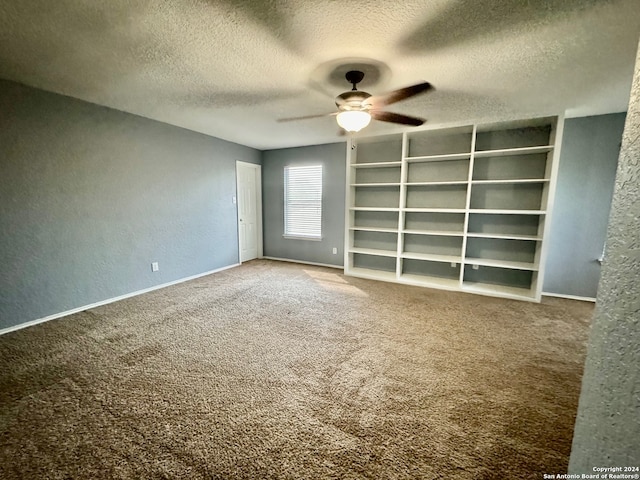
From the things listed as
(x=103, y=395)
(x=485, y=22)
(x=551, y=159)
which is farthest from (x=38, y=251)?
(x=551, y=159)

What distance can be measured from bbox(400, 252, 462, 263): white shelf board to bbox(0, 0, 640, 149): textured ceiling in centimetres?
204

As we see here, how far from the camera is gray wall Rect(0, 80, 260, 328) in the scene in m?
2.63

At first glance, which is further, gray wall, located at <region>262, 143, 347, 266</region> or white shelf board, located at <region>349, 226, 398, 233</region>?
gray wall, located at <region>262, 143, 347, 266</region>

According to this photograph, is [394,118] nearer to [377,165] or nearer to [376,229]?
[377,165]

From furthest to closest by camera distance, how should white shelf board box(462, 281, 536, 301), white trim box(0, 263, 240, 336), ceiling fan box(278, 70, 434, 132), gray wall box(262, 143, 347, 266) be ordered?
gray wall box(262, 143, 347, 266)
white shelf board box(462, 281, 536, 301)
white trim box(0, 263, 240, 336)
ceiling fan box(278, 70, 434, 132)

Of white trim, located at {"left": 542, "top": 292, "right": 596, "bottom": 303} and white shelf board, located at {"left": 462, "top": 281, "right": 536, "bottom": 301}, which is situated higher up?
white shelf board, located at {"left": 462, "top": 281, "right": 536, "bottom": 301}

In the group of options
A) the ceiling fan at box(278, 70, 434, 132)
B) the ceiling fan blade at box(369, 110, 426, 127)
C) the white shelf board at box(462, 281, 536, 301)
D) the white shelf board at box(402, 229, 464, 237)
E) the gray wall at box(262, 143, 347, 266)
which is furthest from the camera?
the gray wall at box(262, 143, 347, 266)

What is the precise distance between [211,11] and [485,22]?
1715 mm

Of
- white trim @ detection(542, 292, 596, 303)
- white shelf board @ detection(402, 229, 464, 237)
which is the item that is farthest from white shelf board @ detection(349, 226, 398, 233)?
white trim @ detection(542, 292, 596, 303)

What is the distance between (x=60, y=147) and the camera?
2.88m

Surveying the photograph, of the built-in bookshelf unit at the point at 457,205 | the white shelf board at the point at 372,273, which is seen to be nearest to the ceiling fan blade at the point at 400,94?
the built-in bookshelf unit at the point at 457,205

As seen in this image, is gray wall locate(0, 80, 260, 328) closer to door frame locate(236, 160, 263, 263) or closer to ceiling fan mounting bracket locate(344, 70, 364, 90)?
door frame locate(236, 160, 263, 263)

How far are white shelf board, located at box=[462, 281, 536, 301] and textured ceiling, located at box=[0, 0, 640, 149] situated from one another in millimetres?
2342

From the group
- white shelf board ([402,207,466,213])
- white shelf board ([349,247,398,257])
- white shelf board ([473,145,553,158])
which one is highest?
white shelf board ([473,145,553,158])
